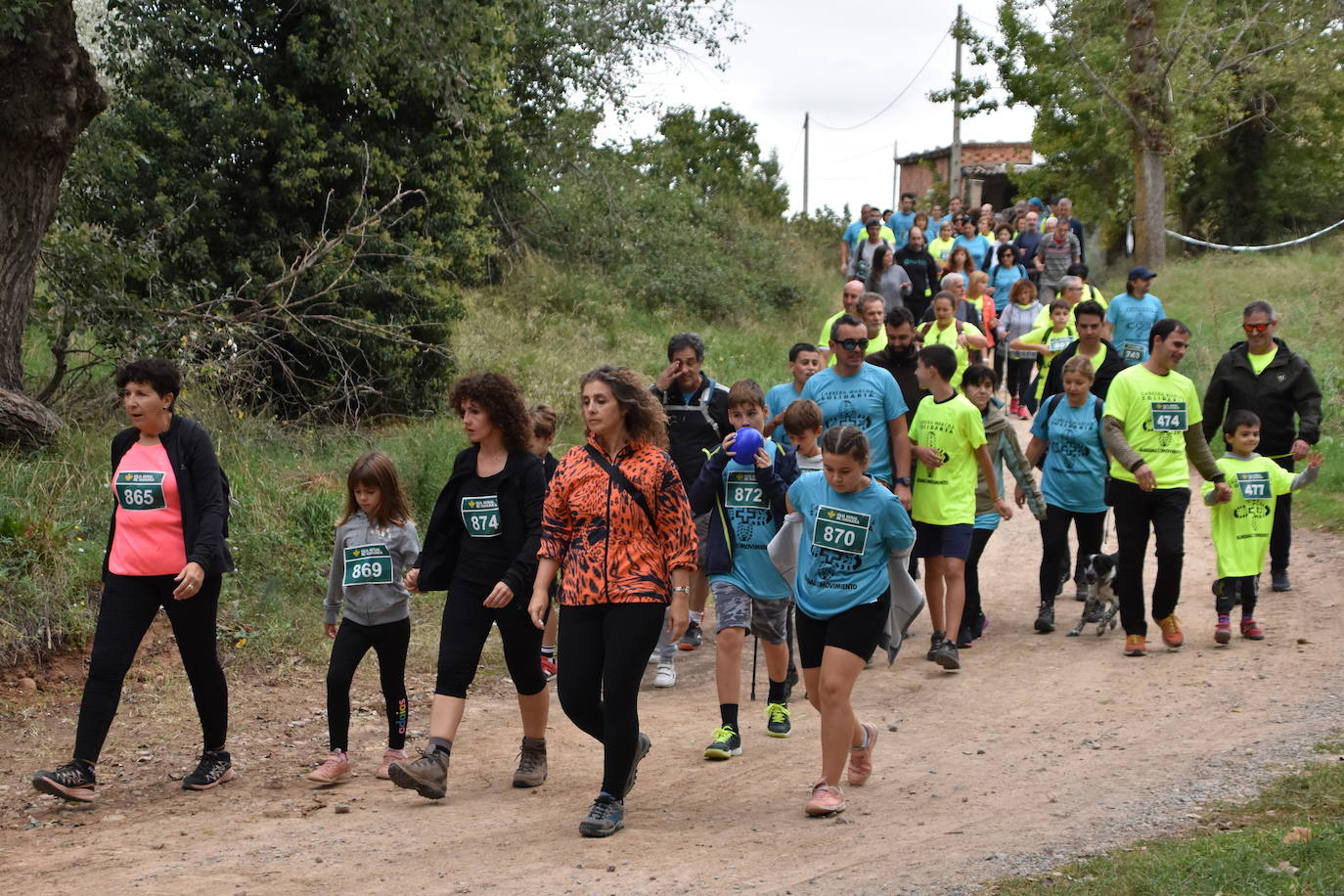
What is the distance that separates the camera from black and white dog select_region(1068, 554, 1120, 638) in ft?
30.7

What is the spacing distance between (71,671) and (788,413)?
4.63m

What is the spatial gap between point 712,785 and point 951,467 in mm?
3018

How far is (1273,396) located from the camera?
949 cm

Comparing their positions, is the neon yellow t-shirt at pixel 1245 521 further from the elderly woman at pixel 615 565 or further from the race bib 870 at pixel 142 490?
the race bib 870 at pixel 142 490

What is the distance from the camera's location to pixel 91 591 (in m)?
8.80

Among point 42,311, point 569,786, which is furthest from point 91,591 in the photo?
point 569,786

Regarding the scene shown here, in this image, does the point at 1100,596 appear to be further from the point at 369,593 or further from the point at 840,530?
the point at 369,593

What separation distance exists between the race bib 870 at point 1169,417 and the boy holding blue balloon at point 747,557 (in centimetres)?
260

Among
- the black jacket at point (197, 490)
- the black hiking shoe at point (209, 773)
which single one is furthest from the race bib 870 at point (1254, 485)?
the black hiking shoe at point (209, 773)

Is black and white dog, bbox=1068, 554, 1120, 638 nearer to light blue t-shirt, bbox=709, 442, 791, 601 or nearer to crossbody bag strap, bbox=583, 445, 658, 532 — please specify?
light blue t-shirt, bbox=709, 442, 791, 601

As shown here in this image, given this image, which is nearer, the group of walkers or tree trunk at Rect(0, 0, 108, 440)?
the group of walkers

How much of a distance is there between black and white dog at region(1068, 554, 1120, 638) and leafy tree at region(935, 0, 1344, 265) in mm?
15453

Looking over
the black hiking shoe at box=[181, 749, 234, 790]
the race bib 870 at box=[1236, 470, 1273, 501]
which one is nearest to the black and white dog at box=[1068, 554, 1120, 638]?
the race bib 870 at box=[1236, 470, 1273, 501]

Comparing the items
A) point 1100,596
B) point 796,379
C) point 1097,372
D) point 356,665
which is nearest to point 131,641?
point 356,665
